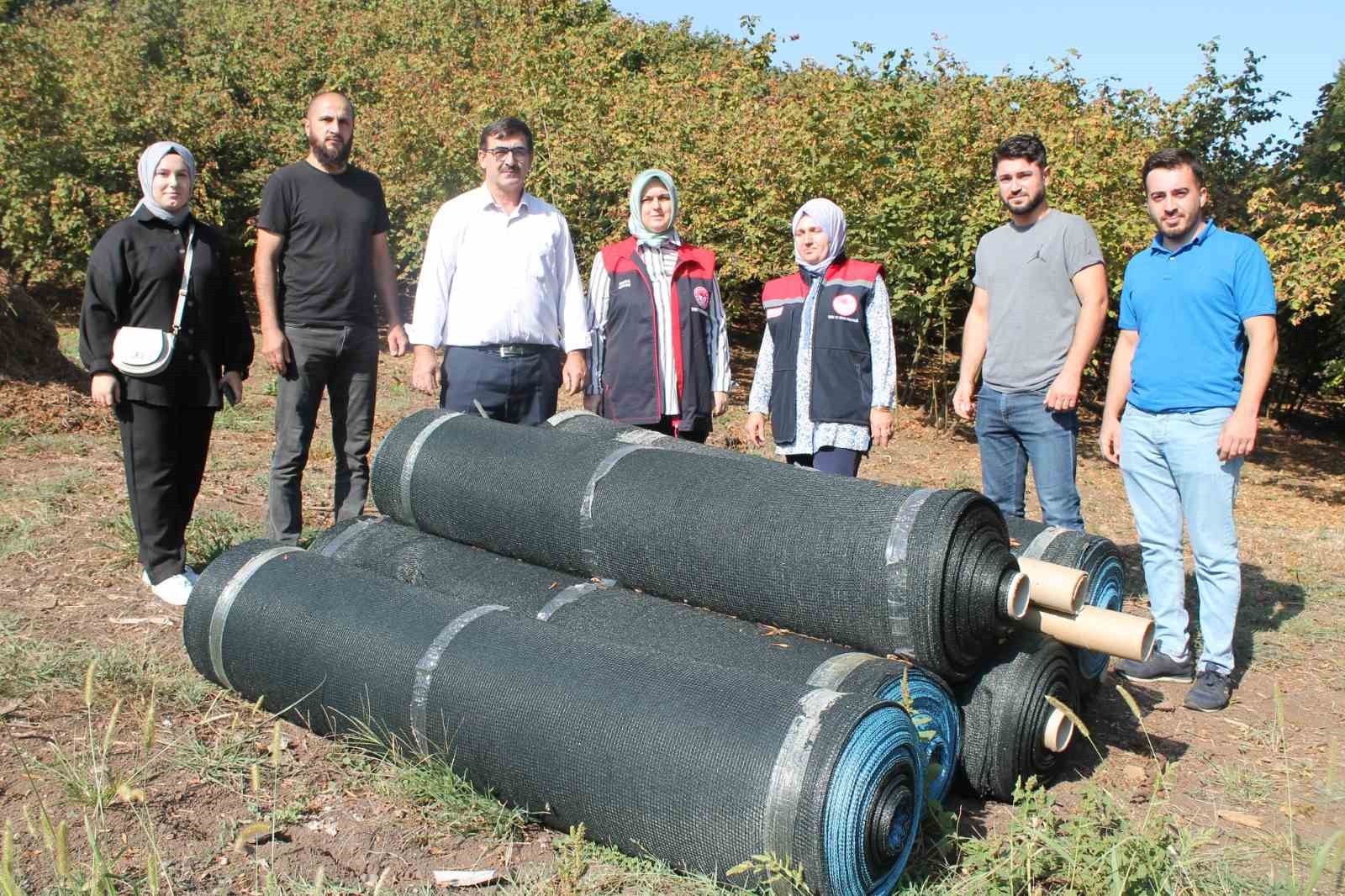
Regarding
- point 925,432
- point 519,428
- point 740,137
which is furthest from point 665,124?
point 519,428

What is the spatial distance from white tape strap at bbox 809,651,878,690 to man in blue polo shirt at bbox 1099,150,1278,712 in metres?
1.88

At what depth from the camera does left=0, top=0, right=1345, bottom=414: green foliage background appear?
35.2ft

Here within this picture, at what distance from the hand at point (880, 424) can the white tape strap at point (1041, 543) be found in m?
0.86

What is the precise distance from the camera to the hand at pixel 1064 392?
464cm

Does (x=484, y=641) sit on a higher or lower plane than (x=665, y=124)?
lower

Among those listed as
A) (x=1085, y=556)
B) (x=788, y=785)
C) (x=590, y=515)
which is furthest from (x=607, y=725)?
(x=1085, y=556)

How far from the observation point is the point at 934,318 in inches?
480

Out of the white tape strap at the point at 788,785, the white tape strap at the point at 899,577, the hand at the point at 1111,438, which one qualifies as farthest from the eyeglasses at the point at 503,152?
the white tape strap at the point at 788,785

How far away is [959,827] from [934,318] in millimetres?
9339

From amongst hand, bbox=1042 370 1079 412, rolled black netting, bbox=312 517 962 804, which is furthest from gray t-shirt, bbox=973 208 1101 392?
rolled black netting, bbox=312 517 962 804

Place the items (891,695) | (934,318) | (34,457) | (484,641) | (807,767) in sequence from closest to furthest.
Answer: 1. (807,767)
2. (891,695)
3. (484,641)
4. (34,457)
5. (934,318)

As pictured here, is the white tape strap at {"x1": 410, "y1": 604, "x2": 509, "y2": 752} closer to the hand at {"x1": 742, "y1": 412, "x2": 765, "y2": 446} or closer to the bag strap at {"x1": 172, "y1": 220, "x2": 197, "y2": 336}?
the hand at {"x1": 742, "y1": 412, "x2": 765, "y2": 446}

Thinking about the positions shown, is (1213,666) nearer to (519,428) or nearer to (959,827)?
(959,827)

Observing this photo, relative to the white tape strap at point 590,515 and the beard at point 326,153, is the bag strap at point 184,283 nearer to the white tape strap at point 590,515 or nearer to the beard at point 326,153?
the beard at point 326,153
